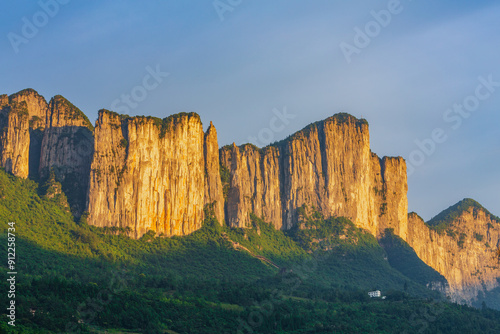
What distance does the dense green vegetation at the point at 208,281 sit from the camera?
8419 centimetres

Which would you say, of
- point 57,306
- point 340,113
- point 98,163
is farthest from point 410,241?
point 57,306

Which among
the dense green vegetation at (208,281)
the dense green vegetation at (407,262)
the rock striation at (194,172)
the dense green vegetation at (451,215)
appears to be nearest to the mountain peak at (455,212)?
the dense green vegetation at (451,215)

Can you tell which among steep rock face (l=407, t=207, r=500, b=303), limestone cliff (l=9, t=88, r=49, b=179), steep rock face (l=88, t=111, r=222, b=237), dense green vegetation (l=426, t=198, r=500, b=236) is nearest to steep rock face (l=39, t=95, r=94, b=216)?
limestone cliff (l=9, t=88, r=49, b=179)

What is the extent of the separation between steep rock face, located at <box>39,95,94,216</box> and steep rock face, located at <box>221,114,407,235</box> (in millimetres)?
26910

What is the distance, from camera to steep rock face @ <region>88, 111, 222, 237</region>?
420 feet

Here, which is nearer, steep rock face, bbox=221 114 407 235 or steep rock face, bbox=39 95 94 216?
steep rock face, bbox=39 95 94 216

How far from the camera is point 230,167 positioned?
14875cm

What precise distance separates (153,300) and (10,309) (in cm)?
2152

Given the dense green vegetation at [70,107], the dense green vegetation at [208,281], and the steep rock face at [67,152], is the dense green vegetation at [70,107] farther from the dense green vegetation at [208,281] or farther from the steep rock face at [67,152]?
the dense green vegetation at [208,281]

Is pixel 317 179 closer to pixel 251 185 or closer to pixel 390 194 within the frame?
pixel 251 185

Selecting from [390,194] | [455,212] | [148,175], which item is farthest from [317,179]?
[455,212]

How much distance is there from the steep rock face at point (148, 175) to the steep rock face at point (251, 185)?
7989 millimetres

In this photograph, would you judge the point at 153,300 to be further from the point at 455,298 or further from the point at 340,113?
the point at 455,298

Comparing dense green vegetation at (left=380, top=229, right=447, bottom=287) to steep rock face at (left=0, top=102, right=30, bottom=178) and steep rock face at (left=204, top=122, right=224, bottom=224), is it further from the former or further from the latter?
steep rock face at (left=0, top=102, right=30, bottom=178)
